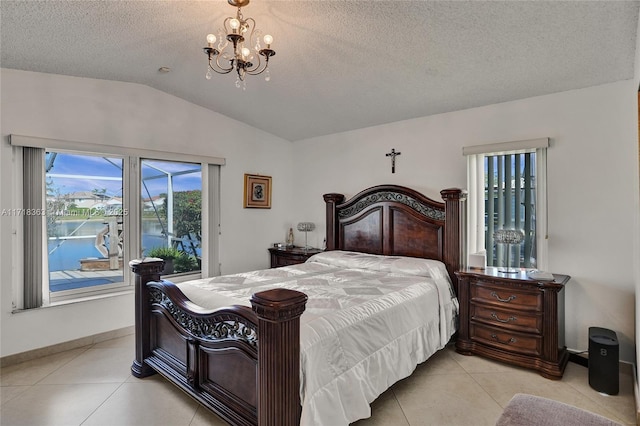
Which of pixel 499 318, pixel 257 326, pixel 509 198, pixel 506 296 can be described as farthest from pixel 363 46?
pixel 499 318

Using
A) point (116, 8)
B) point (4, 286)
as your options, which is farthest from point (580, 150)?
point (4, 286)

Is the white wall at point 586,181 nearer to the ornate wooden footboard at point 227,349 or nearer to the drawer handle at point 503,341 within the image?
the drawer handle at point 503,341

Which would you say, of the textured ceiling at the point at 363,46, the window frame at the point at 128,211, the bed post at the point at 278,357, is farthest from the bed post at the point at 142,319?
the textured ceiling at the point at 363,46

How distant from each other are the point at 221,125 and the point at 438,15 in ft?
10.5

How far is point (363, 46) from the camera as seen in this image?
8.89 ft

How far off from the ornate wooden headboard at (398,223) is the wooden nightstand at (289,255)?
13.2 inches

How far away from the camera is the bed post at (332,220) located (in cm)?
465

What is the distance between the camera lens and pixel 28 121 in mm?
3184

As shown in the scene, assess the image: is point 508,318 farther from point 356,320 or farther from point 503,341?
point 356,320

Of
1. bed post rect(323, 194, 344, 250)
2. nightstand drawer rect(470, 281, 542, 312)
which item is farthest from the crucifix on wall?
nightstand drawer rect(470, 281, 542, 312)

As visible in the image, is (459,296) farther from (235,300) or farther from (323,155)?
(323,155)

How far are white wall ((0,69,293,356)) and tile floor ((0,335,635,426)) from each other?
18.3 inches

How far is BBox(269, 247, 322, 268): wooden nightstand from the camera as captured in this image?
468 centimetres

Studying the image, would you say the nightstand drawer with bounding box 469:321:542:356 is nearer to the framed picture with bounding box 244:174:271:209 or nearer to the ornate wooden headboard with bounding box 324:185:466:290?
the ornate wooden headboard with bounding box 324:185:466:290
